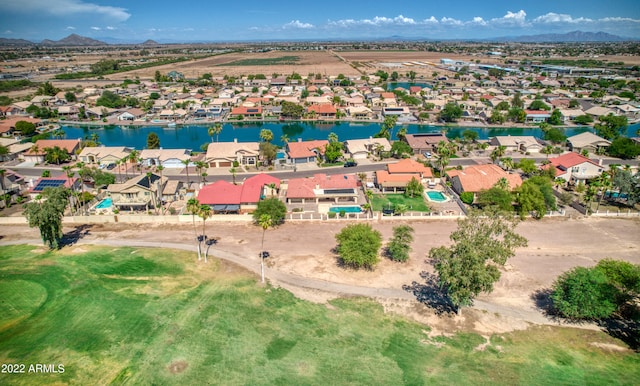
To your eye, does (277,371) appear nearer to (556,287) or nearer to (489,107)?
(556,287)

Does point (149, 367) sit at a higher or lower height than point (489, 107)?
lower

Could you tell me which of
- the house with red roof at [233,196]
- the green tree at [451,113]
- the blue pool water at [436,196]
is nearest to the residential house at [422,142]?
the blue pool water at [436,196]

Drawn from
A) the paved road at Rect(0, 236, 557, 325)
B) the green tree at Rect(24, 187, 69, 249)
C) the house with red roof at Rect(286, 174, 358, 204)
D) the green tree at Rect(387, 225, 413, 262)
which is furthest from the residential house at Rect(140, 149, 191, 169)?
the green tree at Rect(387, 225, 413, 262)

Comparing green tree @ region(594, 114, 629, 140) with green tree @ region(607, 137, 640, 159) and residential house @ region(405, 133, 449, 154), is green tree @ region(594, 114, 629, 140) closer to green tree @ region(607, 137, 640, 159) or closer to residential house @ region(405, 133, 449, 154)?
green tree @ region(607, 137, 640, 159)

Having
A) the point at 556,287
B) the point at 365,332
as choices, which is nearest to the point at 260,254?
the point at 365,332

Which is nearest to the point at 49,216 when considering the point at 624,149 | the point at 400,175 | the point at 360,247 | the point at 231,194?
the point at 231,194
